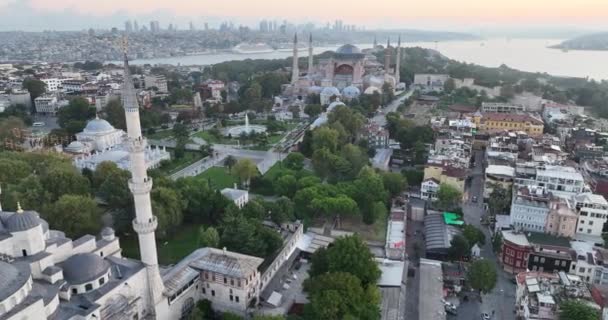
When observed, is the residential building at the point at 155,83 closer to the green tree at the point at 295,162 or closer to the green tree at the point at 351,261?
the green tree at the point at 295,162

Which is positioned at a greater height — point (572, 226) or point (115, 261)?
point (115, 261)

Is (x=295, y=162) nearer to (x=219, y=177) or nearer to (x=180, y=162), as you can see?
(x=219, y=177)

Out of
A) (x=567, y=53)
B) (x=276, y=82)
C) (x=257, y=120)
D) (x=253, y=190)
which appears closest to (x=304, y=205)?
(x=253, y=190)

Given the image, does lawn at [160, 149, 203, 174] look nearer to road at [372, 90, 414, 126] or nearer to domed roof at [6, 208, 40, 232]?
domed roof at [6, 208, 40, 232]

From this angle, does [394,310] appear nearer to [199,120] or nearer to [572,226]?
[572,226]

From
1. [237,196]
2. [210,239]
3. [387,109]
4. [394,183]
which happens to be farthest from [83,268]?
[387,109]

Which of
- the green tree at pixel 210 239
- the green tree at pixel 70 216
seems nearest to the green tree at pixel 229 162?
the green tree at pixel 70 216

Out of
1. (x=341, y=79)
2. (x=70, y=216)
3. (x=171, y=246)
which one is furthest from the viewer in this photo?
(x=341, y=79)
